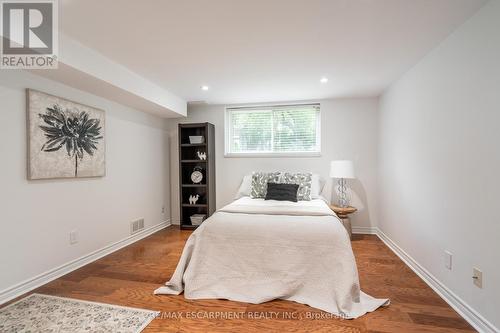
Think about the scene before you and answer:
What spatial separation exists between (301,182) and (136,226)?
2583mm

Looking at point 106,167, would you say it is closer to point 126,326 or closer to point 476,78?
point 126,326

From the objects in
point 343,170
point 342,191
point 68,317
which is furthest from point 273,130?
point 68,317

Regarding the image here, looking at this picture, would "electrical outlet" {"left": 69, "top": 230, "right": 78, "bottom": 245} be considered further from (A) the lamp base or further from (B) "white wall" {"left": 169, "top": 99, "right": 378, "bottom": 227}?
(A) the lamp base

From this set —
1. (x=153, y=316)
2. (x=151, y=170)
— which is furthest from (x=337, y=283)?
(x=151, y=170)

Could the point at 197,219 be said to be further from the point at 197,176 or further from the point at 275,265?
the point at 275,265

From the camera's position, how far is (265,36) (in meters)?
2.10

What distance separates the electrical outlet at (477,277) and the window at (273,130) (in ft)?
8.55

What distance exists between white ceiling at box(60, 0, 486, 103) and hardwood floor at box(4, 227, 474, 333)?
87.6 inches

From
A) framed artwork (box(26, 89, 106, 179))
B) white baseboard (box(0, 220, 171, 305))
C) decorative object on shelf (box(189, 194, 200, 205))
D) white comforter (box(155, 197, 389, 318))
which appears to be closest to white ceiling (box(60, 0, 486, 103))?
framed artwork (box(26, 89, 106, 179))

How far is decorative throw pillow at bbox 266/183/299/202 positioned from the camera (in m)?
3.41

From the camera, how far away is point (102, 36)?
2100mm

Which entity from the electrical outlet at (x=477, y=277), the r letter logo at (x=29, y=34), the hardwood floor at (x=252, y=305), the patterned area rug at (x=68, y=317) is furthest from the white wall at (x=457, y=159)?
the r letter logo at (x=29, y=34)

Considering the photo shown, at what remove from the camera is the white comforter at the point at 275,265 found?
1945 millimetres

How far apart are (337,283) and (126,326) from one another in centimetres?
160
